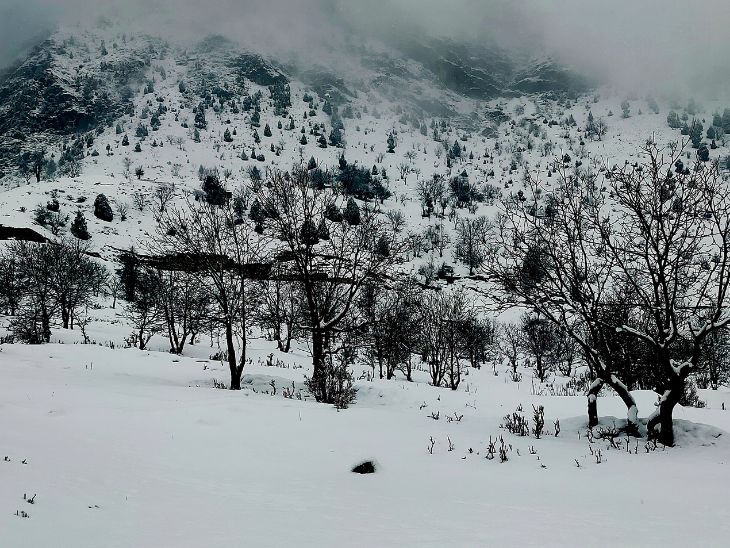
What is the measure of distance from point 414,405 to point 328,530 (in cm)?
970

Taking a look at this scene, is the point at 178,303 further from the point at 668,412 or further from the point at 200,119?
the point at 200,119

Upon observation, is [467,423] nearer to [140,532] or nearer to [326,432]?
[326,432]

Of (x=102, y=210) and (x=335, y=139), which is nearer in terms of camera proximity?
(x=102, y=210)

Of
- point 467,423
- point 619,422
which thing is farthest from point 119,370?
point 619,422

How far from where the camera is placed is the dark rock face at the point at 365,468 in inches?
232

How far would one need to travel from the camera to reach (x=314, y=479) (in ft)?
18.1

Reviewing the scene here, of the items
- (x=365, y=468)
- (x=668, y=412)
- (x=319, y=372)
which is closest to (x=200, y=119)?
(x=319, y=372)

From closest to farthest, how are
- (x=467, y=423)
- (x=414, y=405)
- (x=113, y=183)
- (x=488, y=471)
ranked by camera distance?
(x=488, y=471) < (x=467, y=423) < (x=414, y=405) < (x=113, y=183)

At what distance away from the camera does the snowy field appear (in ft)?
12.1

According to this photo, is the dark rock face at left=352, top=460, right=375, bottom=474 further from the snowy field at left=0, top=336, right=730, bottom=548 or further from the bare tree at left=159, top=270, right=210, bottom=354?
the bare tree at left=159, top=270, right=210, bottom=354

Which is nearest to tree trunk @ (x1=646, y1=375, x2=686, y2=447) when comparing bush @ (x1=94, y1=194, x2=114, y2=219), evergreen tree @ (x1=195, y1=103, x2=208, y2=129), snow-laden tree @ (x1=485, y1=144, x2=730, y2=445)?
snow-laden tree @ (x1=485, y1=144, x2=730, y2=445)

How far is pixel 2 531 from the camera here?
315 centimetres

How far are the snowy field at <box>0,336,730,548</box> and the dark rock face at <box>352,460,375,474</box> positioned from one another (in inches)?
5.0

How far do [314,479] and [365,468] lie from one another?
0.79 m
